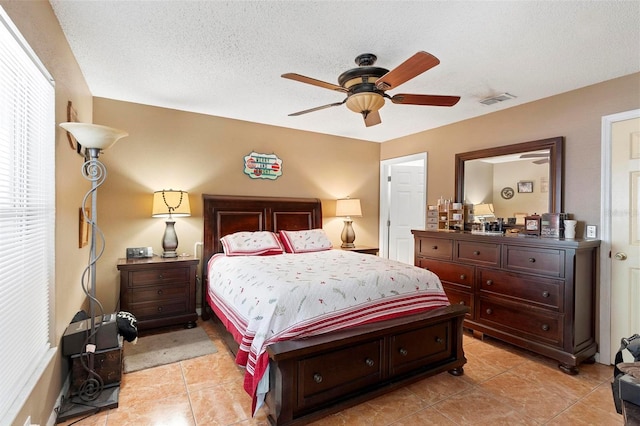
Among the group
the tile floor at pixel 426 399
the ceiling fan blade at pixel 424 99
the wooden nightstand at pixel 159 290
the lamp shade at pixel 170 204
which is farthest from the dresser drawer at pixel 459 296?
the lamp shade at pixel 170 204

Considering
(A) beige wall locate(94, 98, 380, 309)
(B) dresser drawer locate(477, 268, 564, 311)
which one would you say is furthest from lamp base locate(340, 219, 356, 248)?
(B) dresser drawer locate(477, 268, 564, 311)

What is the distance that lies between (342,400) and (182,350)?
1.67 meters

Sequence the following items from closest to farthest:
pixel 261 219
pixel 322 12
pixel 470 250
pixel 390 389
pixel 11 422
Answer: pixel 11 422 < pixel 322 12 < pixel 390 389 < pixel 470 250 < pixel 261 219

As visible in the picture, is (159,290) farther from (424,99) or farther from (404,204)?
(404,204)

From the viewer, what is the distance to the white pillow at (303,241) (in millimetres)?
3947

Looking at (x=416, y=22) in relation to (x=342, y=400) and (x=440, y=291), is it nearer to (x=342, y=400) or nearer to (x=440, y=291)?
(x=440, y=291)

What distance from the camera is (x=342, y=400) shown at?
204cm

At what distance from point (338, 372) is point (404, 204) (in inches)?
140

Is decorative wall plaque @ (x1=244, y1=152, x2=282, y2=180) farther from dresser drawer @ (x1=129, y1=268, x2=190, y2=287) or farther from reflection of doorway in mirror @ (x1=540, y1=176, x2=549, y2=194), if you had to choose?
reflection of doorway in mirror @ (x1=540, y1=176, x2=549, y2=194)

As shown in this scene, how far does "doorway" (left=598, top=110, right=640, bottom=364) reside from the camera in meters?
2.69

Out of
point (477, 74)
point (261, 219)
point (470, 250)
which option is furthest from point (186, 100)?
point (470, 250)

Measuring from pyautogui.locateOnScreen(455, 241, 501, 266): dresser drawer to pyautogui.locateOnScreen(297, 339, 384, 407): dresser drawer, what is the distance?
169cm

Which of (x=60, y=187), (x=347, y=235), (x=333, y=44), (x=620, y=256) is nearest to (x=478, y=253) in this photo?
(x=620, y=256)

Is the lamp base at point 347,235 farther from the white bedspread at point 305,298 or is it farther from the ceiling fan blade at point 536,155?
the ceiling fan blade at point 536,155
